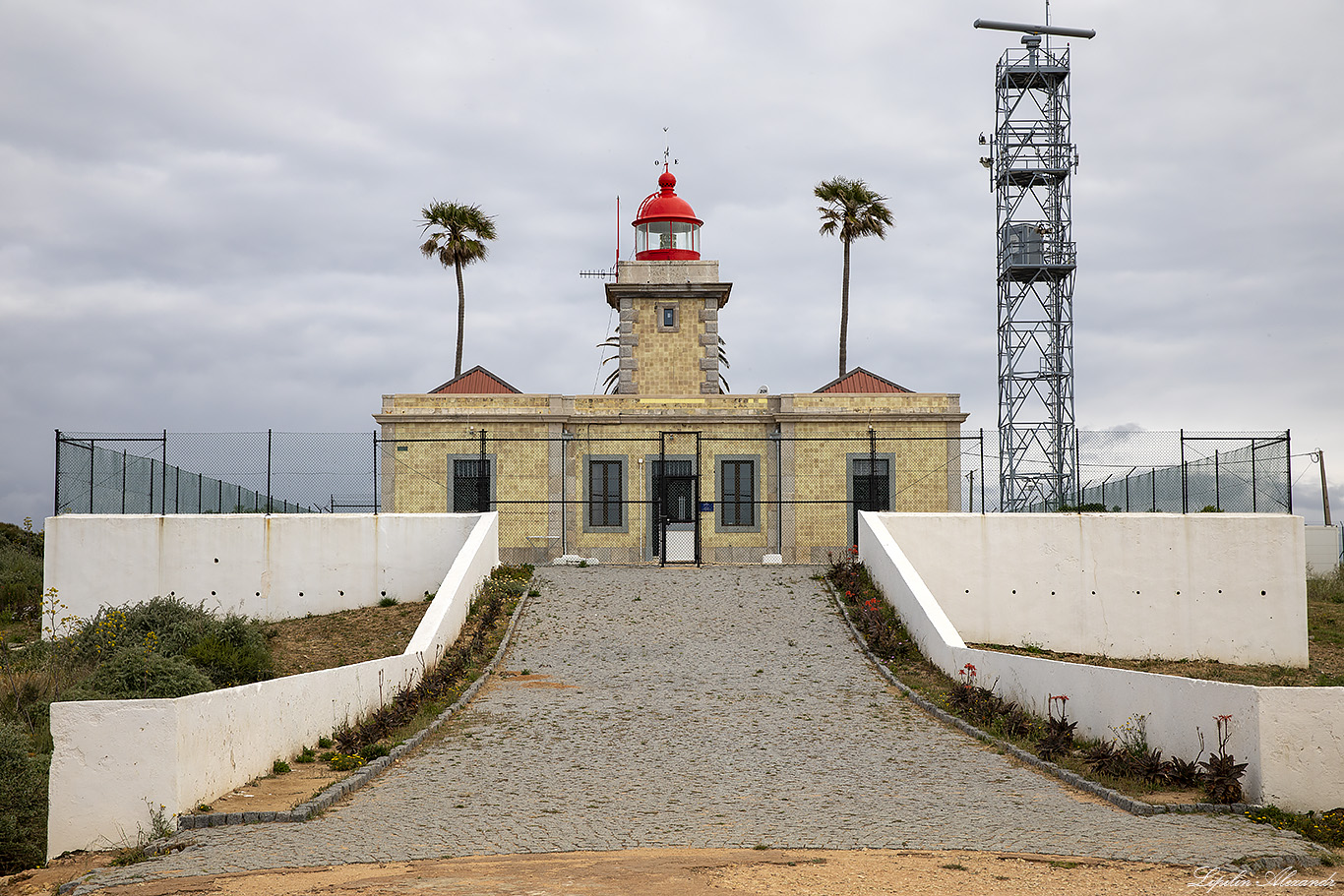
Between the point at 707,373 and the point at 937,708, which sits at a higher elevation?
the point at 707,373

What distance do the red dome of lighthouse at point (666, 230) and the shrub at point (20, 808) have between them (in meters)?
22.7

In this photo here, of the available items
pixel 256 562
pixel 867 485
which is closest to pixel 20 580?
pixel 256 562

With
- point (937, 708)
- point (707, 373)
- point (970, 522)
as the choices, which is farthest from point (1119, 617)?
point (707, 373)

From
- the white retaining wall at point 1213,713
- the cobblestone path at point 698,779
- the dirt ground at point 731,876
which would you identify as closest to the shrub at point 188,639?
the cobblestone path at point 698,779

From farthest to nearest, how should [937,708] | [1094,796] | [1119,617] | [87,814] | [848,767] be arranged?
1. [1119,617]
2. [937,708]
3. [848,767]
4. [1094,796]
5. [87,814]

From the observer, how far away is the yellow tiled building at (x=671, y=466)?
26.3m

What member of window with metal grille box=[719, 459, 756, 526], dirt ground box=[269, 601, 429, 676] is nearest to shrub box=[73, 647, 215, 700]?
dirt ground box=[269, 601, 429, 676]

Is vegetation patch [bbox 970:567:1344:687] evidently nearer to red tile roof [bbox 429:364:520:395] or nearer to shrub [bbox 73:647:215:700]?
shrub [bbox 73:647:215:700]

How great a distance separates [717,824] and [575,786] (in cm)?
165

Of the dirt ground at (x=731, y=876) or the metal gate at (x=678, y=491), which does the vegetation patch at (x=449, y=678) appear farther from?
the metal gate at (x=678, y=491)

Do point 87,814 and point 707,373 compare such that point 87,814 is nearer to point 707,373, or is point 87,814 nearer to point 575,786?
point 575,786

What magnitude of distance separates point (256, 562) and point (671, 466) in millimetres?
10270

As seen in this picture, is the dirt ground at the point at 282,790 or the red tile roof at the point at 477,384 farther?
the red tile roof at the point at 477,384

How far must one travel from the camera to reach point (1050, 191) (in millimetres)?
40500
